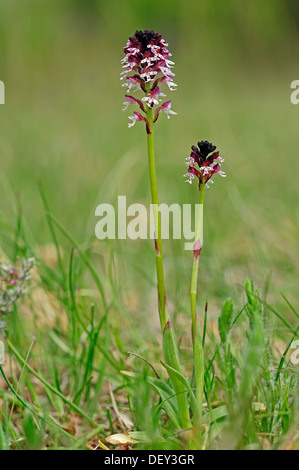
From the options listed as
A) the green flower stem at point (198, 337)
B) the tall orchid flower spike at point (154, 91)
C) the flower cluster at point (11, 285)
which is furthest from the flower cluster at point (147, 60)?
the flower cluster at point (11, 285)

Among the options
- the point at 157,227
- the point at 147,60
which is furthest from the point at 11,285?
the point at 147,60

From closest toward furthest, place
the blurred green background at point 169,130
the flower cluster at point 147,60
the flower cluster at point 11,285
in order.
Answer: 1. the flower cluster at point 147,60
2. the flower cluster at point 11,285
3. the blurred green background at point 169,130

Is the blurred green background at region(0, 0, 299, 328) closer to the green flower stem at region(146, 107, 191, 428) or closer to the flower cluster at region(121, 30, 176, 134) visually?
the green flower stem at region(146, 107, 191, 428)

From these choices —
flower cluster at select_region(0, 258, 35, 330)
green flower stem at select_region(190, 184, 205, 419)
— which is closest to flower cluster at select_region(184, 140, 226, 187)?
green flower stem at select_region(190, 184, 205, 419)

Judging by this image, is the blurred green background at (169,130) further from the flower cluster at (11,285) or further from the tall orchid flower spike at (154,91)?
the tall orchid flower spike at (154,91)

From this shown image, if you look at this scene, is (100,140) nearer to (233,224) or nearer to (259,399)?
(233,224)

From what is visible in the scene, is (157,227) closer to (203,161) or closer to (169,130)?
(203,161)

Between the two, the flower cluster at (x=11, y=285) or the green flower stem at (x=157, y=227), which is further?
the flower cluster at (x=11, y=285)

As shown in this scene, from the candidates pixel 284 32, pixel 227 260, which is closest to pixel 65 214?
pixel 227 260
